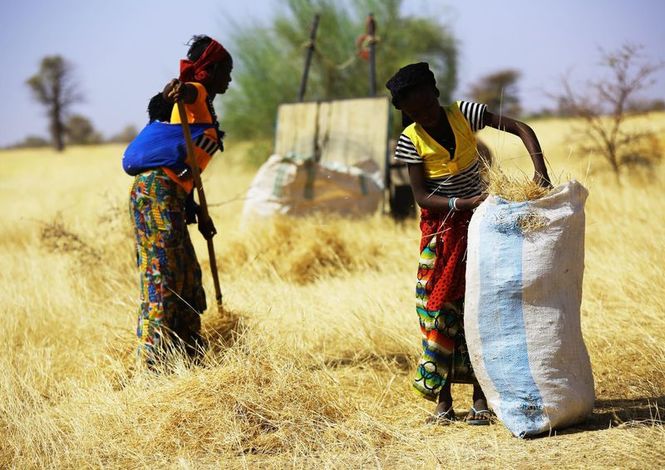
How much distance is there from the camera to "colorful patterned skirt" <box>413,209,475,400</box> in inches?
136

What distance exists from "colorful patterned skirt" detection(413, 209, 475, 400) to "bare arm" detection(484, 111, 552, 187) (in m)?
0.39

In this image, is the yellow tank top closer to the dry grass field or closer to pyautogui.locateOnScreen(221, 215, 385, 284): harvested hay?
the dry grass field

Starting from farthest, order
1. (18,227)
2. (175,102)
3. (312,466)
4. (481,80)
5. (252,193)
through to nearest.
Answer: (481,80) → (18,227) → (252,193) → (175,102) → (312,466)

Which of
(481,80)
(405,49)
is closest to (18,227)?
(405,49)

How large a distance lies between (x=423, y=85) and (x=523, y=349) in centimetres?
118

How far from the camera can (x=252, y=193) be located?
845 centimetres

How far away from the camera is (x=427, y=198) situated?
3443 millimetres

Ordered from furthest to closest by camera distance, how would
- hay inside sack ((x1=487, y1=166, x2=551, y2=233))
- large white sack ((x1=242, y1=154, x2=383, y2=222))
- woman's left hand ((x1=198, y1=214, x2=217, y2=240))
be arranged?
large white sack ((x1=242, y1=154, x2=383, y2=222))
woman's left hand ((x1=198, y1=214, x2=217, y2=240))
hay inside sack ((x1=487, y1=166, x2=551, y2=233))

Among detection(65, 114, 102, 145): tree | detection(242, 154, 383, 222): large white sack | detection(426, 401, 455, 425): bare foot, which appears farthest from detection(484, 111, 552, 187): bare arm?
detection(65, 114, 102, 145): tree

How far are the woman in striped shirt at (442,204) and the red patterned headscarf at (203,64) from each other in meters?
1.16

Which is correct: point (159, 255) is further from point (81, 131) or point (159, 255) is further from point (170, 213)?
point (81, 131)

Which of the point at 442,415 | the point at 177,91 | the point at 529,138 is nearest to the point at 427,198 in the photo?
the point at 529,138

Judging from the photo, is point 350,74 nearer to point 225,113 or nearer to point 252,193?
point 225,113

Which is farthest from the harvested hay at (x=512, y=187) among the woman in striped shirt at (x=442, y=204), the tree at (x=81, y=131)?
the tree at (x=81, y=131)
